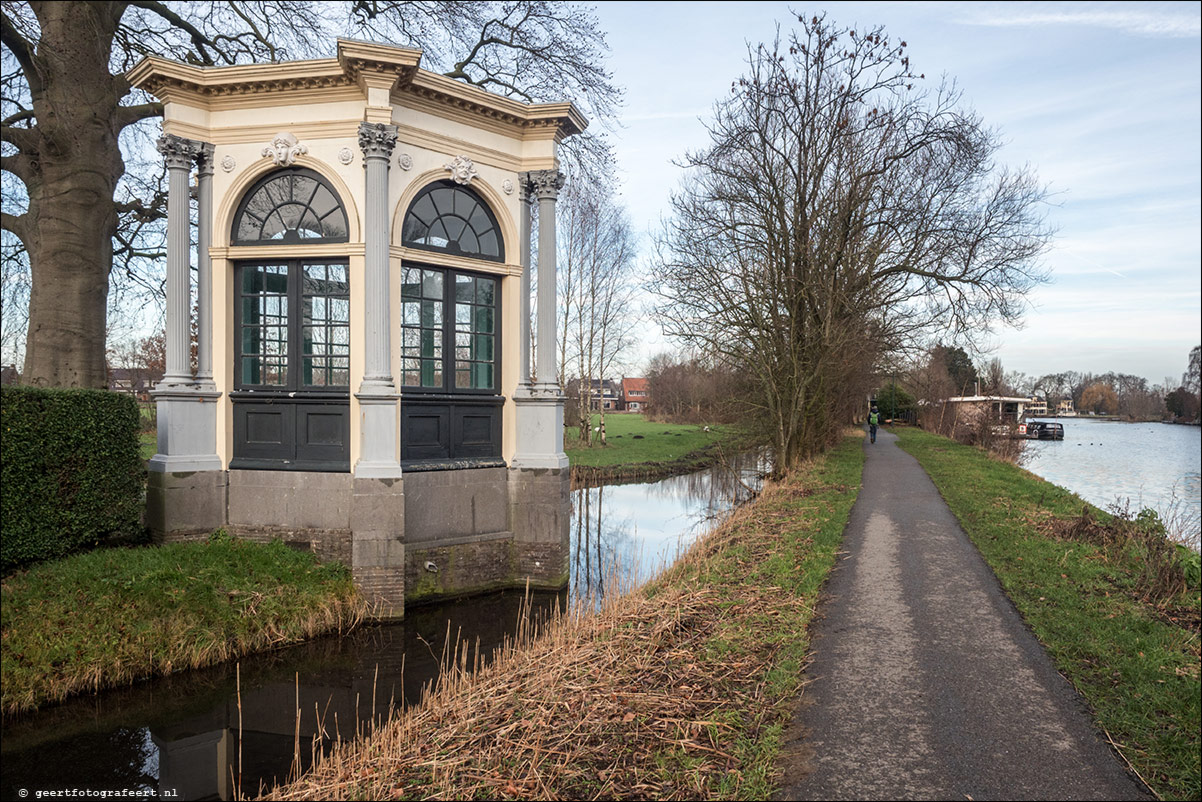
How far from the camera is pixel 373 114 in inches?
348

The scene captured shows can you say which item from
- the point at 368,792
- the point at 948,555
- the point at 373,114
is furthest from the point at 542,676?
the point at 373,114

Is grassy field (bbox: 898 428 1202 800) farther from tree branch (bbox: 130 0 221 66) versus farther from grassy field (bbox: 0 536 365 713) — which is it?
tree branch (bbox: 130 0 221 66)

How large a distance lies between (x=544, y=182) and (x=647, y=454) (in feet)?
62.3

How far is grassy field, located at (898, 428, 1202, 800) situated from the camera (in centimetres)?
409

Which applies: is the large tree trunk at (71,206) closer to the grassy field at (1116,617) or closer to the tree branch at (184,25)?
the tree branch at (184,25)

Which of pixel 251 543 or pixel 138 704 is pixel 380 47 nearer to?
pixel 251 543

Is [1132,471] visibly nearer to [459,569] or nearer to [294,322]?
[459,569]

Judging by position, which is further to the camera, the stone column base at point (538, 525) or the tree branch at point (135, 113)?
the stone column base at point (538, 525)

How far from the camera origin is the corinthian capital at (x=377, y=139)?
8.83 metres

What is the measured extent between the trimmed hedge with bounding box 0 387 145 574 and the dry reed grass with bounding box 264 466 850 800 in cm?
436

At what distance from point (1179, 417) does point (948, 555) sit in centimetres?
1088

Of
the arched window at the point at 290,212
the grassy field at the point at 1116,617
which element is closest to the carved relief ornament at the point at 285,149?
the arched window at the point at 290,212

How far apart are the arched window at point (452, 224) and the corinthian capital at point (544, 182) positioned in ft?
2.62

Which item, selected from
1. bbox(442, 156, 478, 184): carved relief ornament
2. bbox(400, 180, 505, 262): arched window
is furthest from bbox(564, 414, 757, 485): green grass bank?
bbox(442, 156, 478, 184): carved relief ornament
